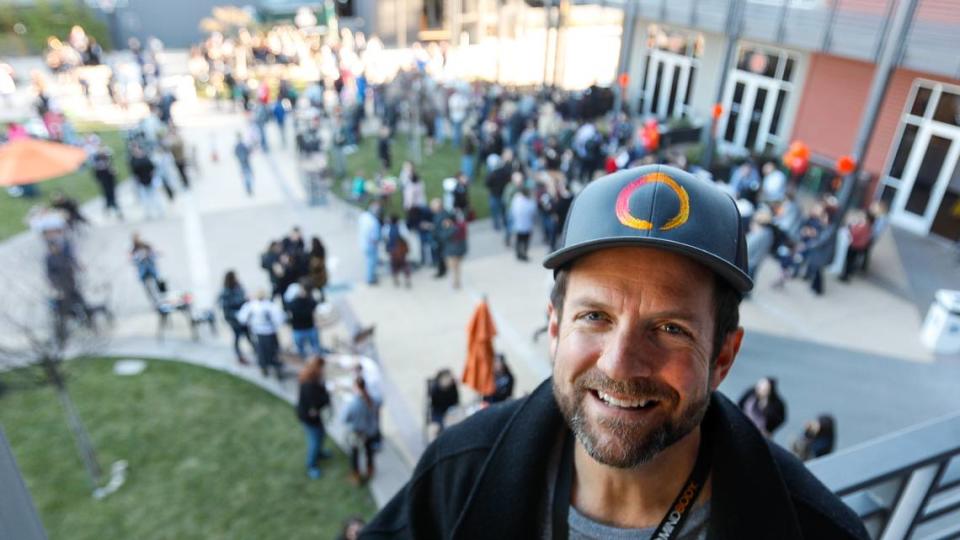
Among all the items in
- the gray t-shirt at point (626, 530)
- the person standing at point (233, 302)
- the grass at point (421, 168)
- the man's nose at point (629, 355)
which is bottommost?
the grass at point (421, 168)

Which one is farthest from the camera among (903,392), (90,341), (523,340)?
(523,340)

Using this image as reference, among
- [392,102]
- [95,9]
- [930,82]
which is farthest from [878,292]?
[95,9]

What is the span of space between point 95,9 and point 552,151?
2852 cm

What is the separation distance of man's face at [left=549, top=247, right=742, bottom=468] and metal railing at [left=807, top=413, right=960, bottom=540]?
58cm

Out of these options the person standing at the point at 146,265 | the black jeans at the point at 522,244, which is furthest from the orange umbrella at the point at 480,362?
the person standing at the point at 146,265

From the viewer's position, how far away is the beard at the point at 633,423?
136 centimetres

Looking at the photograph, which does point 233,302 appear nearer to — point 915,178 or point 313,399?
point 313,399

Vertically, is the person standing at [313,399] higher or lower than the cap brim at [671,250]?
lower

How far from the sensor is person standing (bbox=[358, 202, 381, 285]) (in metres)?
11.0

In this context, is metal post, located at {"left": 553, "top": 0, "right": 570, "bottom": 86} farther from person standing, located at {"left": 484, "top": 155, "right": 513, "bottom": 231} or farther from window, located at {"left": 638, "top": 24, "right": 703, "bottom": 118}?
person standing, located at {"left": 484, "top": 155, "right": 513, "bottom": 231}

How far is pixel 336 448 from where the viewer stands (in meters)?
7.61

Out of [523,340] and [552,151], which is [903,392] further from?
[552,151]

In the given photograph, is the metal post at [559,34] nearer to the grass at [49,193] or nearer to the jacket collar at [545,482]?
the grass at [49,193]

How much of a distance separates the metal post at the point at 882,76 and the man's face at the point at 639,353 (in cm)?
1185
